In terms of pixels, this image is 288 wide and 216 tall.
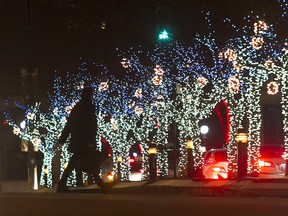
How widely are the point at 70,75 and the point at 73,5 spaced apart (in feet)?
9.49

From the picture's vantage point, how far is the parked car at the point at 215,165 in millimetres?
23630

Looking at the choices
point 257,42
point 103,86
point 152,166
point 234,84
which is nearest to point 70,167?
point 152,166

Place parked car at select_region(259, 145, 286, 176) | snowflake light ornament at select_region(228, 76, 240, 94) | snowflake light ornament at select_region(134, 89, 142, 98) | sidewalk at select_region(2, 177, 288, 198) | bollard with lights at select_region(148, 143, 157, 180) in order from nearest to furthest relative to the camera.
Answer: sidewalk at select_region(2, 177, 288, 198) < bollard with lights at select_region(148, 143, 157, 180) < snowflake light ornament at select_region(228, 76, 240, 94) < parked car at select_region(259, 145, 286, 176) < snowflake light ornament at select_region(134, 89, 142, 98)

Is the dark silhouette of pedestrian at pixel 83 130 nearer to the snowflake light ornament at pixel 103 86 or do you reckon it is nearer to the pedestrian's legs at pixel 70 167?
the pedestrian's legs at pixel 70 167

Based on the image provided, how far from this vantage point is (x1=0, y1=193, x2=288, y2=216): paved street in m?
8.57

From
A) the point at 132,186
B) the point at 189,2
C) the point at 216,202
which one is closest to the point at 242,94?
the point at 189,2

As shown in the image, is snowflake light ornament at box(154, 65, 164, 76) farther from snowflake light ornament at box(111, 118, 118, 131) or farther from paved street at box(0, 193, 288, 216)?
paved street at box(0, 193, 288, 216)

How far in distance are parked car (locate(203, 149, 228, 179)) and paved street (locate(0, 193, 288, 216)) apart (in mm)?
13298

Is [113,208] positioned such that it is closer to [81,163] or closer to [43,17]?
[81,163]

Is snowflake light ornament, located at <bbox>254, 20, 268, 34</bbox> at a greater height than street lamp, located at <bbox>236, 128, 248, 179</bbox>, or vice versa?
snowflake light ornament, located at <bbox>254, 20, 268, 34</bbox>

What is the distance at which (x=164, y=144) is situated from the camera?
2506cm

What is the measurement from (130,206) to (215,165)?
1505cm

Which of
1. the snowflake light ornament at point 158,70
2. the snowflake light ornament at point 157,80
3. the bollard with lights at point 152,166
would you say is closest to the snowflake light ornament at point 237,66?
the snowflake light ornament at point 158,70

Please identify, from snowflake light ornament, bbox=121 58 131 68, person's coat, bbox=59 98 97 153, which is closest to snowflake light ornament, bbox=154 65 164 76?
snowflake light ornament, bbox=121 58 131 68
